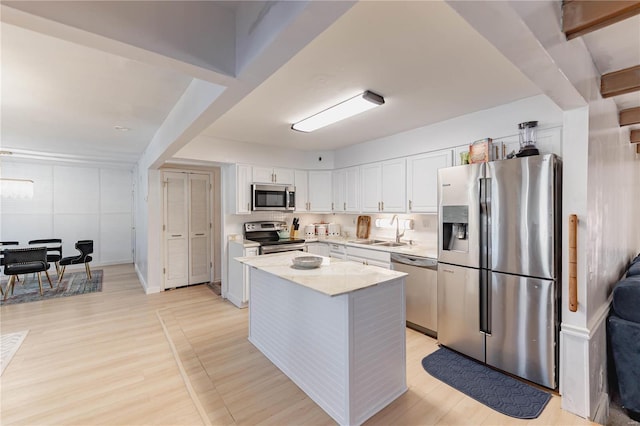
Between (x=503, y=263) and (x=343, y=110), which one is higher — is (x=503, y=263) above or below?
below

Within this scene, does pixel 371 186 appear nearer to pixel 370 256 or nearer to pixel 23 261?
pixel 370 256

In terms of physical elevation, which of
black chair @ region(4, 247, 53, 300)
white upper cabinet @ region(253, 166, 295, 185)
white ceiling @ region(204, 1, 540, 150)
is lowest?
black chair @ region(4, 247, 53, 300)

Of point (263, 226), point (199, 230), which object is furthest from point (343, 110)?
point (199, 230)

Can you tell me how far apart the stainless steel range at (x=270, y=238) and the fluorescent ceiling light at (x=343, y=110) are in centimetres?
176

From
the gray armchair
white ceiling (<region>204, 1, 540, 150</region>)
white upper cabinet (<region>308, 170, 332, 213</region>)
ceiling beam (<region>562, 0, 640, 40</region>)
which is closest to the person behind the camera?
ceiling beam (<region>562, 0, 640, 40</region>)

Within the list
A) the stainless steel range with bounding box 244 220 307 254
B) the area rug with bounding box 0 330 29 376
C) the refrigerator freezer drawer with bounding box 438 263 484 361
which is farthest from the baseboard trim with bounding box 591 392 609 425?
the area rug with bounding box 0 330 29 376

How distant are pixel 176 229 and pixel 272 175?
2.13 metres

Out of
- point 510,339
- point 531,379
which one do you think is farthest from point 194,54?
point 531,379

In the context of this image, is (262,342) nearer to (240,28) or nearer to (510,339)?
(510,339)

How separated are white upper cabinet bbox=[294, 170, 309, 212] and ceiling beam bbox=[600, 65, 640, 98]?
12.2 feet

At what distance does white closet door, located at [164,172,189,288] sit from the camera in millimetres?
5048

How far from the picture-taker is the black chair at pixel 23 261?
4.45m

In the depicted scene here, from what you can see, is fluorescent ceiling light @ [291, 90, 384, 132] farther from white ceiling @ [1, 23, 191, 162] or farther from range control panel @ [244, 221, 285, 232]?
range control panel @ [244, 221, 285, 232]

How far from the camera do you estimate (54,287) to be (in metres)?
5.09
